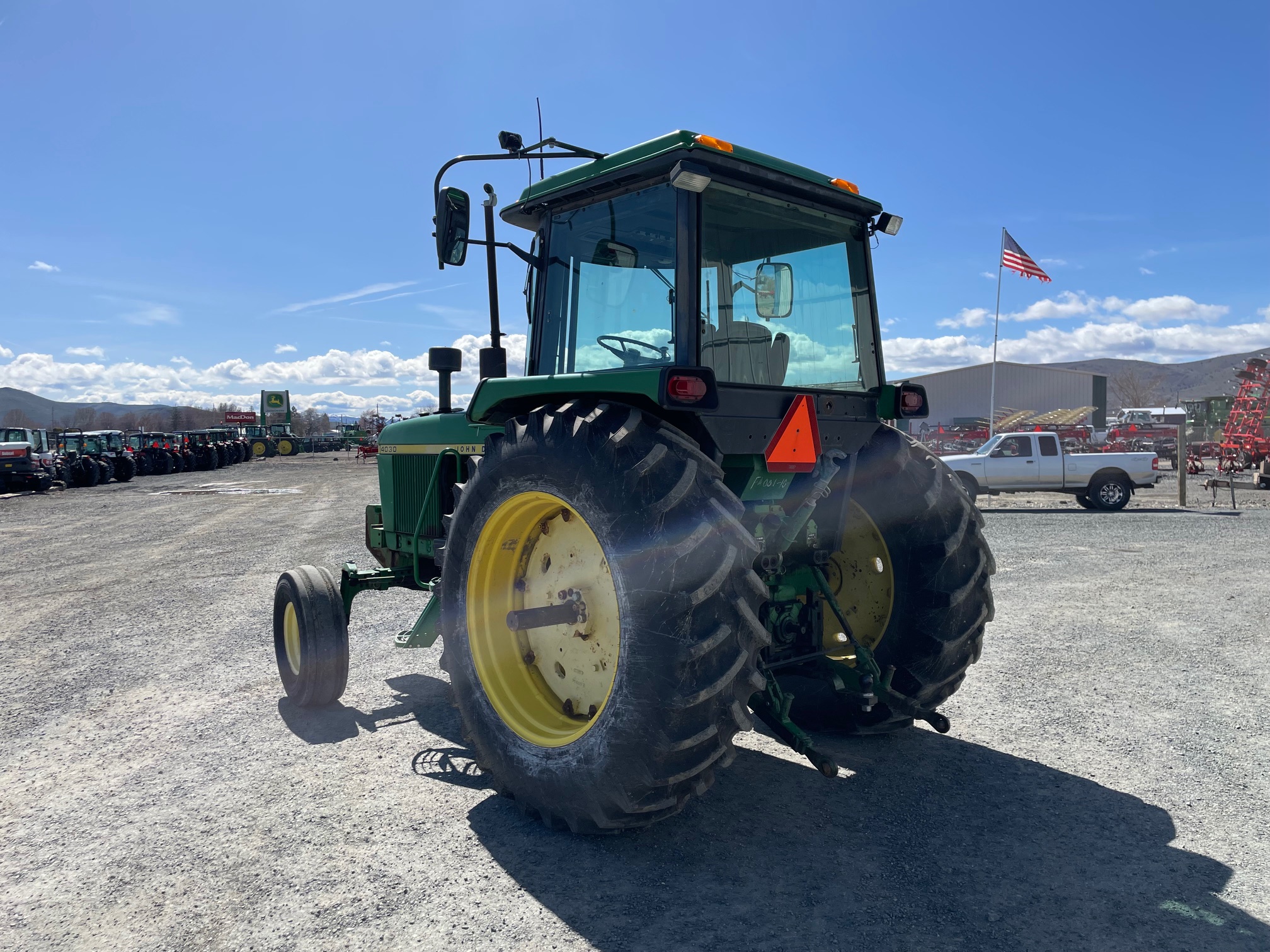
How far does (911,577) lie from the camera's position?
4031 millimetres

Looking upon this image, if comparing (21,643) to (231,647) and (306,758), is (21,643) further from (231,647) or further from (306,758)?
(306,758)

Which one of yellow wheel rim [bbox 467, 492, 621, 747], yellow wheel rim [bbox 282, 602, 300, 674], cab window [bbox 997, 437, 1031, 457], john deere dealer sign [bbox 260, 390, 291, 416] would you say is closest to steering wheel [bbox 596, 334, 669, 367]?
yellow wheel rim [bbox 467, 492, 621, 747]

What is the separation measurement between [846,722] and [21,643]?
636 cm

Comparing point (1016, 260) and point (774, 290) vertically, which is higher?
point (1016, 260)

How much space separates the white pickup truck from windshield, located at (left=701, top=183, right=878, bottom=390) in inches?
566

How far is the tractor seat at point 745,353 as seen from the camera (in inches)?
137

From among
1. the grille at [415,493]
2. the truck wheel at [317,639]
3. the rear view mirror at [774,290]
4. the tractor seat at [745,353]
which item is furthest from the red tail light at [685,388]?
the truck wheel at [317,639]

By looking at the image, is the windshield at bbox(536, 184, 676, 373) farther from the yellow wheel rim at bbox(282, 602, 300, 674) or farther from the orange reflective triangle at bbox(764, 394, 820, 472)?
the yellow wheel rim at bbox(282, 602, 300, 674)

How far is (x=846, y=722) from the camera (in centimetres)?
428

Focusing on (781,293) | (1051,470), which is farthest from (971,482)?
(781,293)

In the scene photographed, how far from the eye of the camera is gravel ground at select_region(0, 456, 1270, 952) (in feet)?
8.86

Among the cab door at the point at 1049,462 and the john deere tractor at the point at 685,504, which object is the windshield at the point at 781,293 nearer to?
the john deere tractor at the point at 685,504

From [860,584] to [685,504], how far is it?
171 centimetres

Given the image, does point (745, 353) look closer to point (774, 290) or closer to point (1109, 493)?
point (774, 290)
